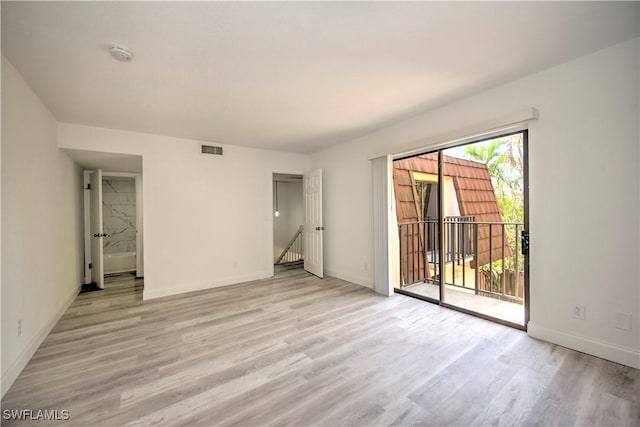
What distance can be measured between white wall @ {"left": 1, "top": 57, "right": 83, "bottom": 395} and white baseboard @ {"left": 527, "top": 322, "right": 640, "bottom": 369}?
4277mm

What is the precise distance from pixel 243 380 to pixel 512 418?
1.76 meters

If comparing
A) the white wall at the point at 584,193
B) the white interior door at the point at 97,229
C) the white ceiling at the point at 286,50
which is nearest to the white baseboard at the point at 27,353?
the white interior door at the point at 97,229

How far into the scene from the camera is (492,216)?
4809mm

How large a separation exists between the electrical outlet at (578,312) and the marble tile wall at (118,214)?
7.77 metres

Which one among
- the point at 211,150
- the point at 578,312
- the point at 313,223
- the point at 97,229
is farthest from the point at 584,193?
the point at 97,229

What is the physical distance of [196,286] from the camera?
4242mm

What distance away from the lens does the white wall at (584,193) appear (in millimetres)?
1971

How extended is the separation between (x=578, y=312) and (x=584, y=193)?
1013 millimetres

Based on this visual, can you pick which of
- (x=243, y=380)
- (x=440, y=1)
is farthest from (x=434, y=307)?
(x=440, y=1)

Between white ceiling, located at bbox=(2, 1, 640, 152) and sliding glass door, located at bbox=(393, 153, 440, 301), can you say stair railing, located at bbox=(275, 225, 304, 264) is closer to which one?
sliding glass door, located at bbox=(393, 153, 440, 301)

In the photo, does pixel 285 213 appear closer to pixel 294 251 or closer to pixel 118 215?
pixel 294 251

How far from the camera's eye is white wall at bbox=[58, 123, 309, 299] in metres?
3.87

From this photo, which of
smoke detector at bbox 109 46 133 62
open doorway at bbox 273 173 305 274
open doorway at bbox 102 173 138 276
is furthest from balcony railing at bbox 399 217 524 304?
open doorway at bbox 102 173 138 276

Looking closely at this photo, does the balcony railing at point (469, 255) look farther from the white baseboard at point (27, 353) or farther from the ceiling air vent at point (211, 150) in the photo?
the white baseboard at point (27, 353)
